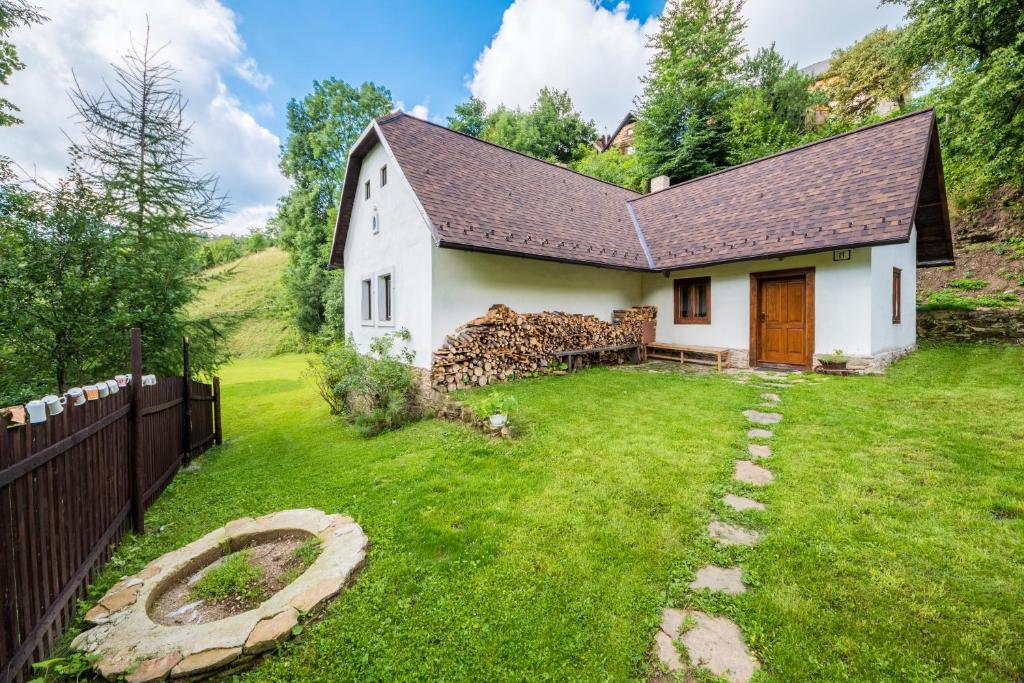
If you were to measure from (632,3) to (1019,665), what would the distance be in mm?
25566

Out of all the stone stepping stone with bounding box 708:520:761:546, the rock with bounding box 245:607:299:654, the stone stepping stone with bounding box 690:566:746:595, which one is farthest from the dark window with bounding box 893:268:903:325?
the rock with bounding box 245:607:299:654

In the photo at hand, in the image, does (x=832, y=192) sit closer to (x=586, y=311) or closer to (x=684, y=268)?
(x=684, y=268)

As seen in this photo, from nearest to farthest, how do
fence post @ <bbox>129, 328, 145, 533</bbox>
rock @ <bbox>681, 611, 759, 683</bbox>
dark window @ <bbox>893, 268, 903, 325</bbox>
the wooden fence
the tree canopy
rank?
rock @ <bbox>681, 611, 759, 683</bbox>
the wooden fence
fence post @ <bbox>129, 328, 145, 533</bbox>
dark window @ <bbox>893, 268, 903, 325</bbox>
the tree canopy

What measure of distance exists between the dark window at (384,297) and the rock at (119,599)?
21.8 ft

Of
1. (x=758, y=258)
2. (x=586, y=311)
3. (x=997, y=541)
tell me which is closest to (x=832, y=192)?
(x=758, y=258)

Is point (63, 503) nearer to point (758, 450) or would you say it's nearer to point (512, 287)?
point (758, 450)

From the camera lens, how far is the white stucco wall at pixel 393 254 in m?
7.32

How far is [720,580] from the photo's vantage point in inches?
91.4

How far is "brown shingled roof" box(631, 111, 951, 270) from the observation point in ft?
23.2

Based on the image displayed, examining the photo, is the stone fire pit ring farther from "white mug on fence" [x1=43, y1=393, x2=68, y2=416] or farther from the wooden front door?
the wooden front door

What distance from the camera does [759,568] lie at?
7.79 ft

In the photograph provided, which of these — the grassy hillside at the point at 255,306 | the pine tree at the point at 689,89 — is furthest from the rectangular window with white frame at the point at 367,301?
the pine tree at the point at 689,89

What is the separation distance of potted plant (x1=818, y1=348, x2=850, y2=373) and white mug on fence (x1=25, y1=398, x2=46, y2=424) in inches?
407

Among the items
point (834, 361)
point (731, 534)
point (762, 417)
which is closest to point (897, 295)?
point (834, 361)
